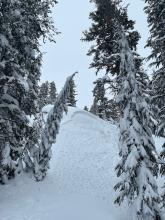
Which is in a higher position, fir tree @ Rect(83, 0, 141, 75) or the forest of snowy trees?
fir tree @ Rect(83, 0, 141, 75)

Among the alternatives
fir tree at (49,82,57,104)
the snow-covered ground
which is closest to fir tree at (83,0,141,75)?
the snow-covered ground

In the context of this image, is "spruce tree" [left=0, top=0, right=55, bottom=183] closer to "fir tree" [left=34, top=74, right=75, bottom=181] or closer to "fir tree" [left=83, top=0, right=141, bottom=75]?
"fir tree" [left=34, top=74, right=75, bottom=181]

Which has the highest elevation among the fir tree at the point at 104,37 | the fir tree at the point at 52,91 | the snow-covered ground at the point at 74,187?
the fir tree at the point at 52,91

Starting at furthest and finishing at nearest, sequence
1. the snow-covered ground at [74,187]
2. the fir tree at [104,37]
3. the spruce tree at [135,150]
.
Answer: the fir tree at [104,37], the snow-covered ground at [74,187], the spruce tree at [135,150]

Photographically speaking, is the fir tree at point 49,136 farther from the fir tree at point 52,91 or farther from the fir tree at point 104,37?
the fir tree at point 52,91

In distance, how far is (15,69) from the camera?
697 inches

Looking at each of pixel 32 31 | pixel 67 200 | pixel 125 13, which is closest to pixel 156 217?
pixel 67 200

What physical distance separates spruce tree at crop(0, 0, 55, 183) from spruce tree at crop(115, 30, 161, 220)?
4.40 metres

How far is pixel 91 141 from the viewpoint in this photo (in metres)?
30.9

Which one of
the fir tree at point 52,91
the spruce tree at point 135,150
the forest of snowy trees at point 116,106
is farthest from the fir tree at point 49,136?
the fir tree at point 52,91

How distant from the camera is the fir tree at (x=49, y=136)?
70.2 ft

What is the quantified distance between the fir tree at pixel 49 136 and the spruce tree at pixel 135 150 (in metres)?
6.31

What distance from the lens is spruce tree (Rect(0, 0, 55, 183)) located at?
666 inches

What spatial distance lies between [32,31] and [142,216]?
1036cm
